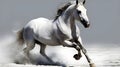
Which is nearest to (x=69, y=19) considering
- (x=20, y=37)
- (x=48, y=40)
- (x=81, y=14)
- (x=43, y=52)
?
(x=81, y=14)

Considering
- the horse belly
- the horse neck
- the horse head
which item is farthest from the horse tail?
the horse head

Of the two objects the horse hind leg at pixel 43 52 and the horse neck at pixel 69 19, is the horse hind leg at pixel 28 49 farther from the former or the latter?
the horse neck at pixel 69 19

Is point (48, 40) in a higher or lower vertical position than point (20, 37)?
lower

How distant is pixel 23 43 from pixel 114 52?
7.61 feet

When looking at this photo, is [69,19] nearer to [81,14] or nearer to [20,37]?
[81,14]

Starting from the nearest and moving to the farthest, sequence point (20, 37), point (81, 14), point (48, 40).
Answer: point (81, 14) < point (48, 40) < point (20, 37)

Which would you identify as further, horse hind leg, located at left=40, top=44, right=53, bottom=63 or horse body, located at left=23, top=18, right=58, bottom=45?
horse hind leg, located at left=40, top=44, right=53, bottom=63

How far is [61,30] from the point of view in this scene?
1123 cm

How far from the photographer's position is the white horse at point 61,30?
11.1m

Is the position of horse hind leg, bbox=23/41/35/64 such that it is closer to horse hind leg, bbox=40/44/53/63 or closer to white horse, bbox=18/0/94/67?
white horse, bbox=18/0/94/67

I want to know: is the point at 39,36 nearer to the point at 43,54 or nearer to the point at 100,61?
the point at 43,54

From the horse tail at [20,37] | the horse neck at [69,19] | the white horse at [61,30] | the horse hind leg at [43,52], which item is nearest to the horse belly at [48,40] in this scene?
the white horse at [61,30]

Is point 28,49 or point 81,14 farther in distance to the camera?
point 28,49

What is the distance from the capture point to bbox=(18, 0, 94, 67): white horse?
36.4 ft
